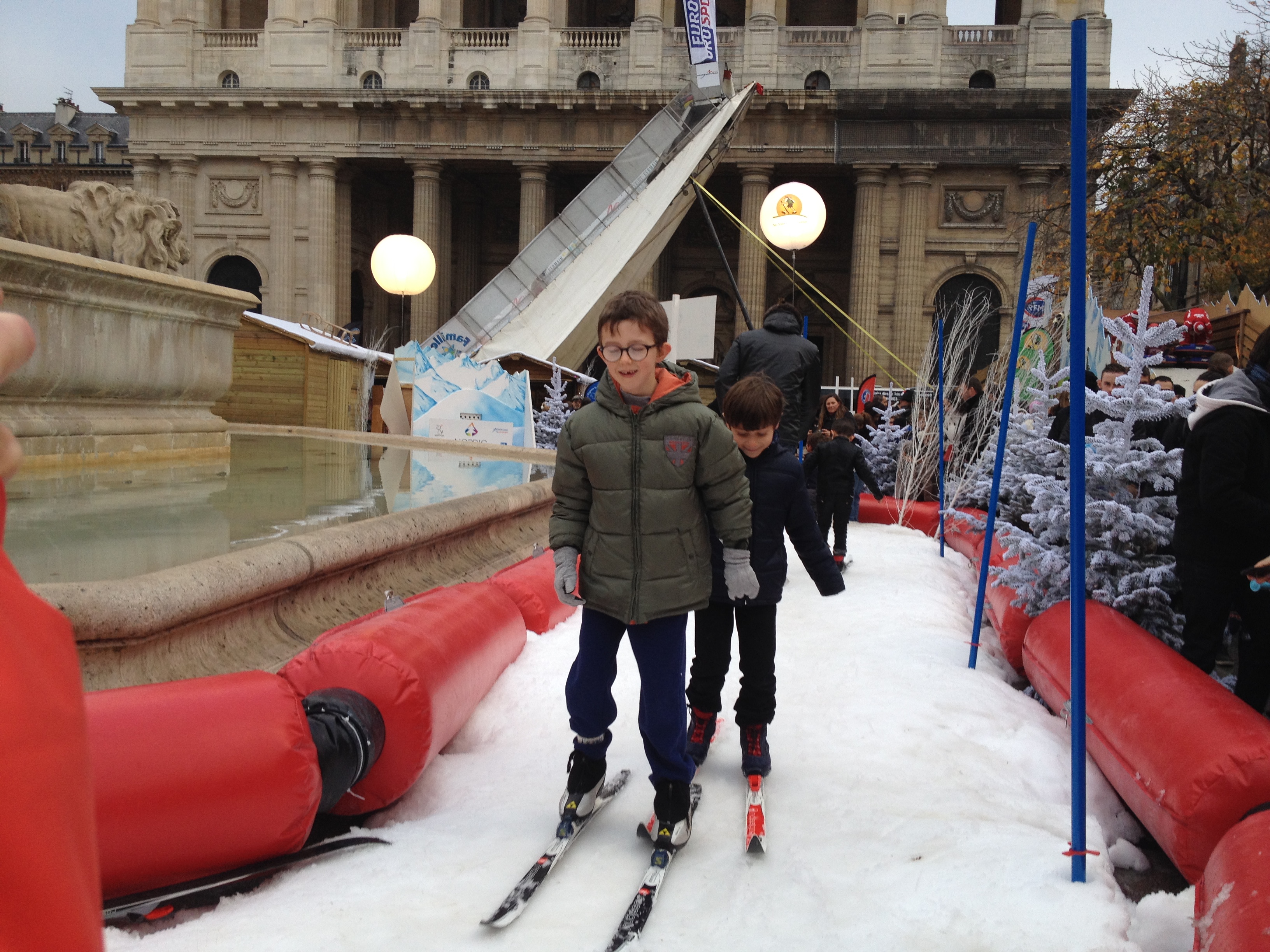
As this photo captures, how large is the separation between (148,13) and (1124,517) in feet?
117

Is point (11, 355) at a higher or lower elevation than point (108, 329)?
lower

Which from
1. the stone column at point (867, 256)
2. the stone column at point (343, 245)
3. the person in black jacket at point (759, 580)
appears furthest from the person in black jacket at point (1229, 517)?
the stone column at point (343, 245)

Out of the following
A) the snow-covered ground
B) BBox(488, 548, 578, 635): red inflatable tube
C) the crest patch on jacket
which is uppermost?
the crest patch on jacket

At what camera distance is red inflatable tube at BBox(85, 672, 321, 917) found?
7.02 ft

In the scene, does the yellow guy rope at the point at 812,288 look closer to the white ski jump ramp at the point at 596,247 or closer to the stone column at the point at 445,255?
the white ski jump ramp at the point at 596,247

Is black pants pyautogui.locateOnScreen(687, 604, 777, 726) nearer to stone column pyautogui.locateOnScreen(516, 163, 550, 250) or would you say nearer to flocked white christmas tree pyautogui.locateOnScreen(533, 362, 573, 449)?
flocked white christmas tree pyautogui.locateOnScreen(533, 362, 573, 449)

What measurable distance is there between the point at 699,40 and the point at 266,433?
11797 mm

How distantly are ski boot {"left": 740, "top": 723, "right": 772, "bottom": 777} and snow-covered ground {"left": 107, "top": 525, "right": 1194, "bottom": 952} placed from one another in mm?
82

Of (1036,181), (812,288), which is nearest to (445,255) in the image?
(1036,181)

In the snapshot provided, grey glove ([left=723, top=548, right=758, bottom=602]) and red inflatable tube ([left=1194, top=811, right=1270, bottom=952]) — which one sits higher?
grey glove ([left=723, top=548, right=758, bottom=602])

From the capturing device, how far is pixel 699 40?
1877cm

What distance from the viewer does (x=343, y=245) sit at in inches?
1238

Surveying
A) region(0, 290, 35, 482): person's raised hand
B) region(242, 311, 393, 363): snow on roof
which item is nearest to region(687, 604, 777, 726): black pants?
region(0, 290, 35, 482): person's raised hand

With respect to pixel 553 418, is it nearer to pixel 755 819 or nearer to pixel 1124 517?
pixel 1124 517
